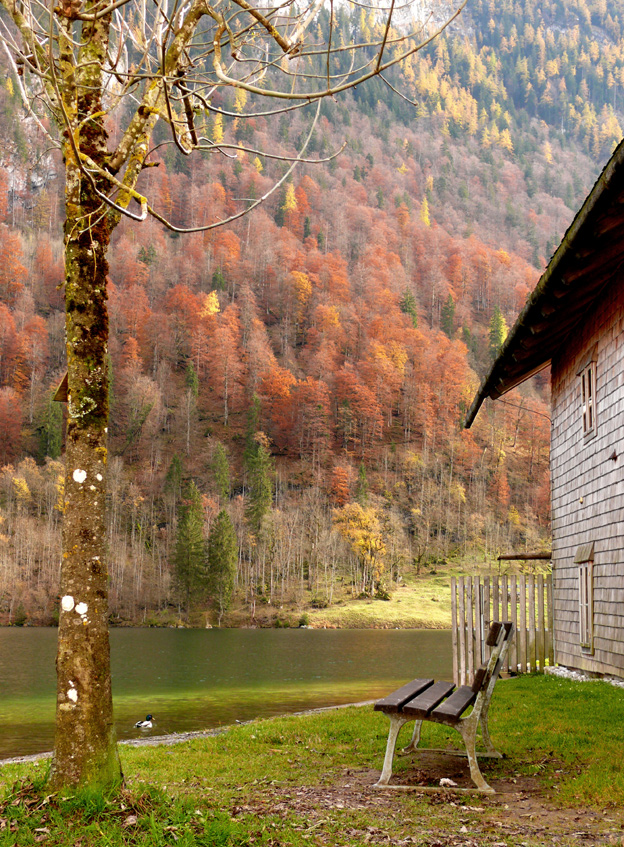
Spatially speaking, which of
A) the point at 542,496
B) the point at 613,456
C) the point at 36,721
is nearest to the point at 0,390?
the point at 542,496

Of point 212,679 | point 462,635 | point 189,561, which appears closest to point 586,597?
point 462,635

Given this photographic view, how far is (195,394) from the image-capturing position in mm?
103625

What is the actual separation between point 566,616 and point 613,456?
13.2ft

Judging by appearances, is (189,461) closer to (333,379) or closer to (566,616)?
(333,379)

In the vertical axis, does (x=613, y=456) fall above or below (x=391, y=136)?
below

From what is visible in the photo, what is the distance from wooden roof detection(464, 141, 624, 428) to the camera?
7516mm

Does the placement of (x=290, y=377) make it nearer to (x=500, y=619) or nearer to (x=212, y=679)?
(x=212, y=679)

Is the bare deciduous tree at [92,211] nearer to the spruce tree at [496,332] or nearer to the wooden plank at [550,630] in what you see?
the wooden plank at [550,630]

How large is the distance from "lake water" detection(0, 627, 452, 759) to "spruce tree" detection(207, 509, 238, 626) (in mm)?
23785

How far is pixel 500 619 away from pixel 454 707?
818 centimetres

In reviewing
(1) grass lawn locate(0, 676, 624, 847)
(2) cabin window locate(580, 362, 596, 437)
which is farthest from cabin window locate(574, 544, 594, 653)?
(1) grass lawn locate(0, 676, 624, 847)

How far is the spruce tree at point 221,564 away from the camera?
6581cm

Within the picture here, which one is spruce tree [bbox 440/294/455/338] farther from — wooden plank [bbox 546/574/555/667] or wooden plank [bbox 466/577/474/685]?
wooden plank [bbox 466/577/474/685]

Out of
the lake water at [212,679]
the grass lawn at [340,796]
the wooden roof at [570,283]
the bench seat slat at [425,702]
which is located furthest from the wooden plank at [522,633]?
the bench seat slat at [425,702]
